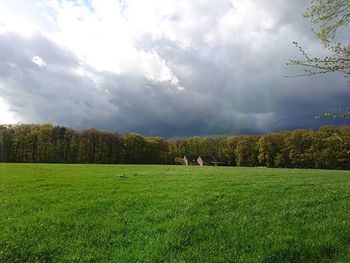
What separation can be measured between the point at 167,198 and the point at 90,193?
497cm

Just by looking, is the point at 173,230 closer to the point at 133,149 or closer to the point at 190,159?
the point at 133,149

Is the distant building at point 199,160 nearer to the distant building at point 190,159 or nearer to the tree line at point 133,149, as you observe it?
the distant building at point 190,159

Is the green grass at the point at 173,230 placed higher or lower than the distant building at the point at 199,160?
lower

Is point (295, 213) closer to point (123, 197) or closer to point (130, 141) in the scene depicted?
point (123, 197)

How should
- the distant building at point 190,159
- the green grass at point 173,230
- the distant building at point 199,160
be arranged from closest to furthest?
the green grass at point 173,230 < the distant building at point 199,160 < the distant building at point 190,159

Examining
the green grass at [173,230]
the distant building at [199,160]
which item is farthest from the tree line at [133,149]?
the green grass at [173,230]

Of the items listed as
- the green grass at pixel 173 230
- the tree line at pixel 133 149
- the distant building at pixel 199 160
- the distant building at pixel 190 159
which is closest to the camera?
the green grass at pixel 173 230

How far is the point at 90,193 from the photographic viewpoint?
21.9 meters

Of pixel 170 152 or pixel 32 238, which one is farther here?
pixel 170 152

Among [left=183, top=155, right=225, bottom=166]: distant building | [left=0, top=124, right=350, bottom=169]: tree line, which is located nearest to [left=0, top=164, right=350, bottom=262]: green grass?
[left=0, top=124, right=350, bottom=169]: tree line

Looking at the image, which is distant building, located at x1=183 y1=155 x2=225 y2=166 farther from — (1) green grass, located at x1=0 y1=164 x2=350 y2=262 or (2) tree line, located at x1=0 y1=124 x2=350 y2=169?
(1) green grass, located at x1=0 y1=164 x2=350 y2=262

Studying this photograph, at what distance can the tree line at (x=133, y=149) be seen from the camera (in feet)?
437

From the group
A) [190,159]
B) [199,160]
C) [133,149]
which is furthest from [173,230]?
[190,159]

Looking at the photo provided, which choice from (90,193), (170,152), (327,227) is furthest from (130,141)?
(327,227)
